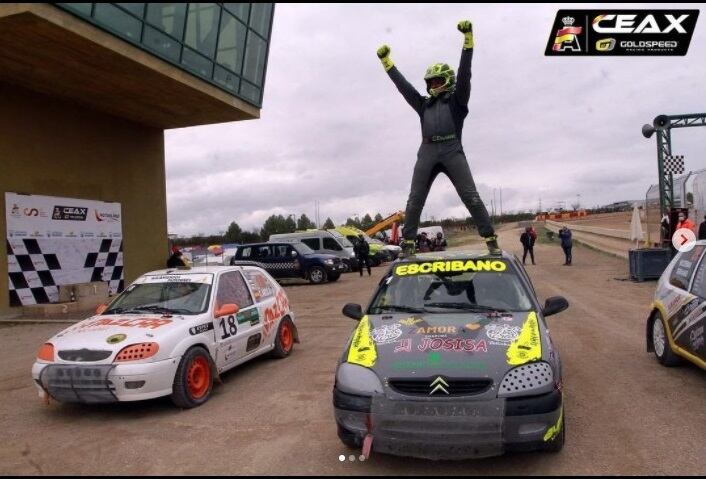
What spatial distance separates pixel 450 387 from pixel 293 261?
780 inches

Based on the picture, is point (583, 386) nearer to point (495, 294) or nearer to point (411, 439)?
point (495, 294)

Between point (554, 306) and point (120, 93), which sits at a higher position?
point (120, 93)

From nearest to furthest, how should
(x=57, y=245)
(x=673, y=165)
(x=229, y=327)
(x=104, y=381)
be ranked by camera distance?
(x=104, y=381) < (x=229, y=327) < (x=57, y=245) < (x=673, y=165)

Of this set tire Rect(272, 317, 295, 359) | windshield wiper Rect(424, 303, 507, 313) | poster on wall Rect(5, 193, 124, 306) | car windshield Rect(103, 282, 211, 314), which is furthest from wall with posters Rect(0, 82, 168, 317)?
windshield wiper Rect(424, 303, 507, 313)

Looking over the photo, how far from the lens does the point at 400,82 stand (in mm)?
7266

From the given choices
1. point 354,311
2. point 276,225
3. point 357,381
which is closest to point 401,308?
point 354,311

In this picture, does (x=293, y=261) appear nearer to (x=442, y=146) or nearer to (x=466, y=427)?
(x=442, y=146)

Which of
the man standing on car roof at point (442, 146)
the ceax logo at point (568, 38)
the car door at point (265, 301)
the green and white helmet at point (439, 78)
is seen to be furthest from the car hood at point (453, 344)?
the ceax logo at point (568, 38)

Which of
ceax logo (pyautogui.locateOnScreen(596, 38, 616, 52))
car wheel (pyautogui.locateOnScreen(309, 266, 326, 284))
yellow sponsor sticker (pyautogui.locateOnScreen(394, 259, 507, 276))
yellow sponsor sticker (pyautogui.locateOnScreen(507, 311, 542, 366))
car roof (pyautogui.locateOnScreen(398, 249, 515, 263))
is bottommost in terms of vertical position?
car wheel (pyautogui.locateOnScreen(309, 266, 326, 284))

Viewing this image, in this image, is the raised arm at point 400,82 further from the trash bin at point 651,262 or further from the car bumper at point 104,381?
the trash bin at point 651,262

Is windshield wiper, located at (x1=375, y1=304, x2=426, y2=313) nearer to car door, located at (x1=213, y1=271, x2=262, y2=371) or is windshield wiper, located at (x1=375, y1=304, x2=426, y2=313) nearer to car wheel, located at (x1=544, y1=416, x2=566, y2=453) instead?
car wheel, located at (x1=544, y1=416, x2=566, y2=453)

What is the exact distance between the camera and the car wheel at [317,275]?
23016 millimetres

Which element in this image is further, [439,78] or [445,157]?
[439,78]

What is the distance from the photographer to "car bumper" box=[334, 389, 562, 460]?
3773 millimetres
